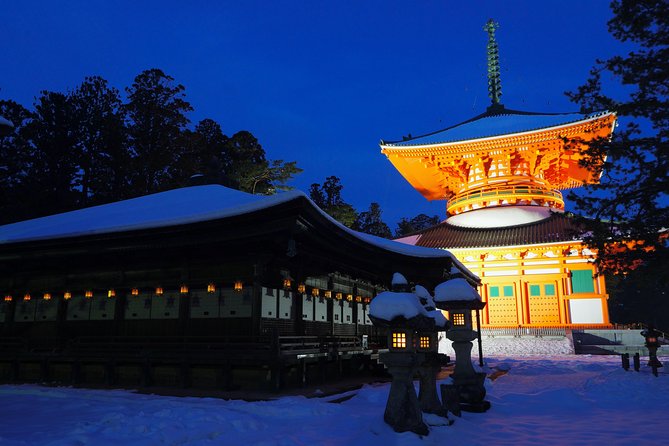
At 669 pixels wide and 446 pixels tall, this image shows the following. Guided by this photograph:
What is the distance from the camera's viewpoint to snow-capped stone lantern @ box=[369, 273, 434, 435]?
8.45 m

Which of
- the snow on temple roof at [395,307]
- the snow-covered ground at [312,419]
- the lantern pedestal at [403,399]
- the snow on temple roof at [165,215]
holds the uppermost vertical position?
the snow on temple roof at [165,215]

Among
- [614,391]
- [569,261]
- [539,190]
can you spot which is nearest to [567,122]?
[539,190]

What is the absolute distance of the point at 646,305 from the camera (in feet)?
194

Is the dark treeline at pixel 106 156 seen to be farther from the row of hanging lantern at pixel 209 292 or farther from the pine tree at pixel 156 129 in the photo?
the row of hanging lantern at pixel 209 292

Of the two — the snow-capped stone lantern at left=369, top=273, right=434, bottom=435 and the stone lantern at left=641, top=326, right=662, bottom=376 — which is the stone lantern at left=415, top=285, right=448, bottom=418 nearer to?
the snow-capped stone lantern at left=369, top=273, right=434, bottom=435

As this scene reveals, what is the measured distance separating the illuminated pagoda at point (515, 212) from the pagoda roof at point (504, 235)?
0.21 ft

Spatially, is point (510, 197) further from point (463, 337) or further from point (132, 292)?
point (132, 292)

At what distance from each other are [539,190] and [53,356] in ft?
102

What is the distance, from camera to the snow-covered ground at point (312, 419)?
7.93 m

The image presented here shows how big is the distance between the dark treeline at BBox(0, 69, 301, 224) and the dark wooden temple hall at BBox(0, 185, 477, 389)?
1604 cm

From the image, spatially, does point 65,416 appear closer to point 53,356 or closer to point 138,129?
point 53,356

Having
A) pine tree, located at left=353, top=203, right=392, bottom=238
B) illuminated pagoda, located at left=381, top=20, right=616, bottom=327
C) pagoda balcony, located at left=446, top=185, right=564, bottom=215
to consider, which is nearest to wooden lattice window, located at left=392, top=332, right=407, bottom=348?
illuminated pagoda, located at left=381, top=20, right=616, bottom=327

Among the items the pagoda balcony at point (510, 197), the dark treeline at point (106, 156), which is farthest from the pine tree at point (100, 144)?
the pagoda balcony at point (510, 197)

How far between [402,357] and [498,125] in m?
32.2
